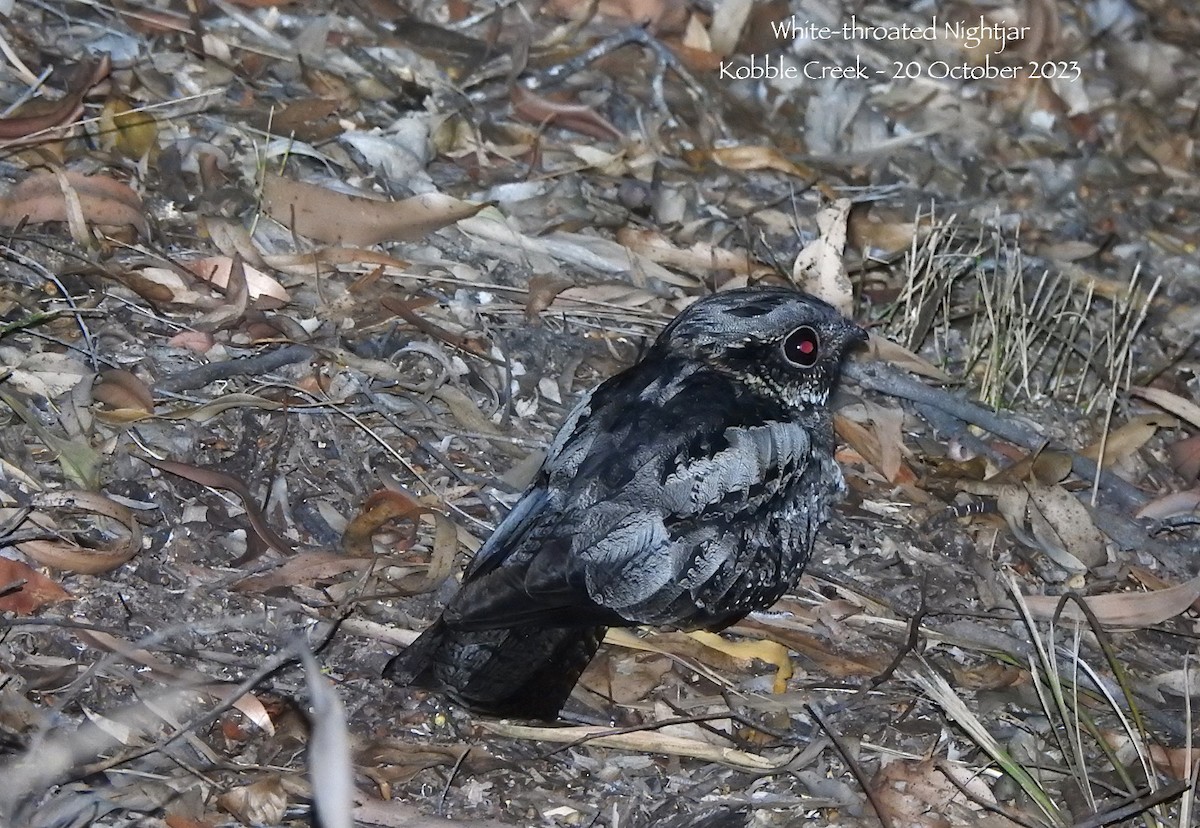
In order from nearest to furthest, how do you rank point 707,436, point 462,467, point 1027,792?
point 1027,792
point 707,436
point 462,467

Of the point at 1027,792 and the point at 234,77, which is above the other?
the point at 234,77

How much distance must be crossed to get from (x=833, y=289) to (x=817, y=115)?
1.40 meters

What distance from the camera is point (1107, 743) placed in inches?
140

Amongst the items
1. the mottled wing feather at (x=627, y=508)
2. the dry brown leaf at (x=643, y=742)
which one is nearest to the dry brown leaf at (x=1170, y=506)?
the mottled wing feather at (x=627, y=508)

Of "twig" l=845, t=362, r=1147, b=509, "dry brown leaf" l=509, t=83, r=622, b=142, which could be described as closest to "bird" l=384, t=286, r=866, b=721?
"twig" l=845, t=362, r=1147, b=509

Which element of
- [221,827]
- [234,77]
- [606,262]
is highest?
[234,77]

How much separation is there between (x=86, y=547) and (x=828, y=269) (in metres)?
2.65

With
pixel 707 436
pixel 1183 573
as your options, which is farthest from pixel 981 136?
pixel 707 436

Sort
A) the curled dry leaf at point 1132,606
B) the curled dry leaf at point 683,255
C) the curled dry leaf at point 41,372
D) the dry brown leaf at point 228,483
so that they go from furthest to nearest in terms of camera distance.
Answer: the curled dry leaf at point 683,255 < the curled dry leaf at point 1132,606 < the curled dry leaf at point 41,372 < the dry brown leaf at point 228,483

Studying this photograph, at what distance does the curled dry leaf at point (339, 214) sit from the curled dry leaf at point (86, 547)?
1393 mm

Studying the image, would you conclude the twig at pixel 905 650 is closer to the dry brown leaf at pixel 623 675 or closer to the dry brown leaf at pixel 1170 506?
the dry brown leaf at pixel 623 675

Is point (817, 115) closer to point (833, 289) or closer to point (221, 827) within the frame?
point (833, 289)

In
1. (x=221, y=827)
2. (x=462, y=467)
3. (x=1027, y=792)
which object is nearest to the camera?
(x=221, y=827)

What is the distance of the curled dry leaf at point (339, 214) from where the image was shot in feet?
15.6
